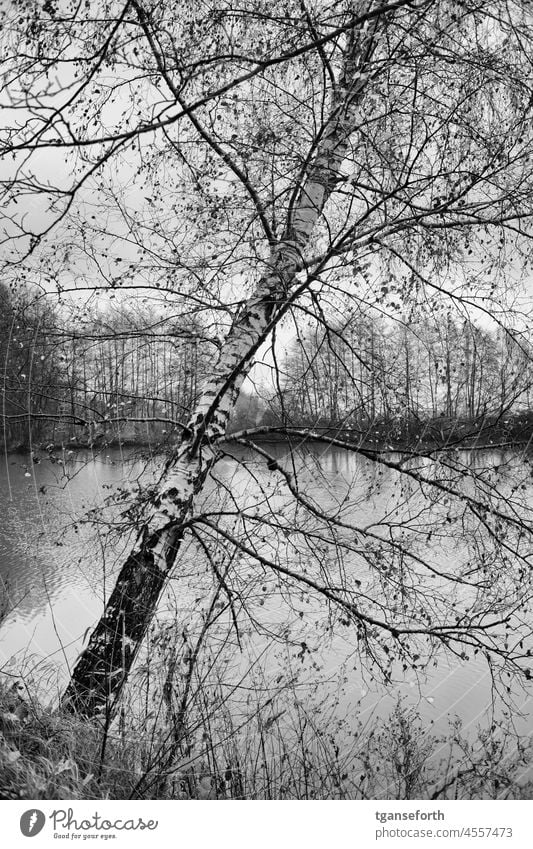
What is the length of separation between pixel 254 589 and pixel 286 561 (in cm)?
25

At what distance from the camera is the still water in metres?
3.48

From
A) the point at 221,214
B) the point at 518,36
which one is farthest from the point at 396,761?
the point at 518,36

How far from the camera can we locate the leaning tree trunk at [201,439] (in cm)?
306

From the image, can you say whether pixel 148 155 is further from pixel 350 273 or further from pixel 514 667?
pixel 514 667

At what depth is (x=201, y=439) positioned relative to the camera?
132 inches

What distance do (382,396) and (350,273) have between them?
968 mm
